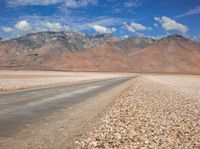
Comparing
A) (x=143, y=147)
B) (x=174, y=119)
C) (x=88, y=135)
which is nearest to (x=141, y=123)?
(x=174, y=119)

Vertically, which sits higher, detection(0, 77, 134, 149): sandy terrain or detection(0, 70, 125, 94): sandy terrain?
detection(0, 77, 134, 149): sandy terrain

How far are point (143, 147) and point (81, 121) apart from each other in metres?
5.64

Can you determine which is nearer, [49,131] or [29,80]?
[49,131]

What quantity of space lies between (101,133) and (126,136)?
103cm

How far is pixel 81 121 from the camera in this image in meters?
14.7

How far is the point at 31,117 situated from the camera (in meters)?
14.6

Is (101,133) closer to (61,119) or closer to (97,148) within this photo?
(97,148)

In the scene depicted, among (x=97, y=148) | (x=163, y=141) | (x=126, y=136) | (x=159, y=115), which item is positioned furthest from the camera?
(x=159, y=115)

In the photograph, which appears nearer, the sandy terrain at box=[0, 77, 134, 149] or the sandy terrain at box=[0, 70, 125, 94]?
the sandy terrain at box=[0, 77, 134, 149]

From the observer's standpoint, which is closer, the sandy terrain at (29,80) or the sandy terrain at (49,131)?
the sandy terrain at (49,131)

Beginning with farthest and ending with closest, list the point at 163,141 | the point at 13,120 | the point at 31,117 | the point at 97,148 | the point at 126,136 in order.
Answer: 1. the point at 31,117
2. the point at 13,120
3. the point at 126,136
4. the point at 163,141
5. the point at 97,148

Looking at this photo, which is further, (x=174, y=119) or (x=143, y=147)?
(x=174, y=119)

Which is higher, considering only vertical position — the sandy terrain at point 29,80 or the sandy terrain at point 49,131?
the sandy terrain at point 49,131

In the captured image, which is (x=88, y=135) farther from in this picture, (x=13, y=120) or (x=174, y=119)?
(x=174, y=119)
